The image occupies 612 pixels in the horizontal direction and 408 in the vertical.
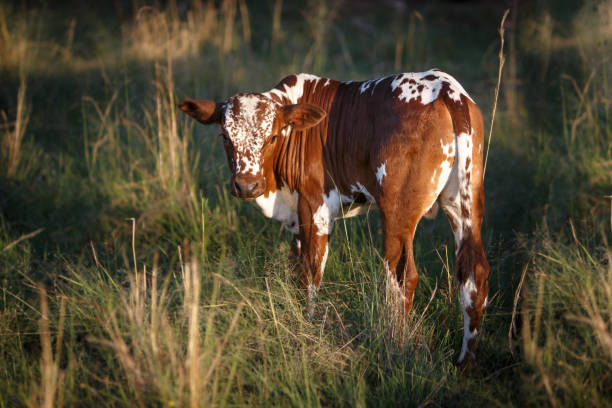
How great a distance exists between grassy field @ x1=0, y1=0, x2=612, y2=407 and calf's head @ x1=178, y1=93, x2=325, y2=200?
0.51m

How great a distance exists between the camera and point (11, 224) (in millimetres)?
4797

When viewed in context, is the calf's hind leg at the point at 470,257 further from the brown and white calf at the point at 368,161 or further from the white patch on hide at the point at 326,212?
the white patch on hide at the point at 326,212

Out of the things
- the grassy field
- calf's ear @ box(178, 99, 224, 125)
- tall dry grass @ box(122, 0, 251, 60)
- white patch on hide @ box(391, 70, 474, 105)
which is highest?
tall dry grass @ box(122, 0, 251, 60)

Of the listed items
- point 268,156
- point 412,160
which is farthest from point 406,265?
point 268,156

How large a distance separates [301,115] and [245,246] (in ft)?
4.33

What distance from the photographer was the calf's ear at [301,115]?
325 cm

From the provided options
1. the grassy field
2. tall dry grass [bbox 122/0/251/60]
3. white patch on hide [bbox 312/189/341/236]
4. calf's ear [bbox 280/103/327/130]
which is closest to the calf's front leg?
white patch on hide [bbox 312/189/341/236]

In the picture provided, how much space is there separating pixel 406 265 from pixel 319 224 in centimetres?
69

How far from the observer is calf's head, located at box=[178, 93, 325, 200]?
321 centimetres

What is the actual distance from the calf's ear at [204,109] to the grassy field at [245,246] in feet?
2.99

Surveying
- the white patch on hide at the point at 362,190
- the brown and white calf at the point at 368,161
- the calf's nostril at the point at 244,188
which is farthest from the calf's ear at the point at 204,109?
the white patch on hide at the point at 362,190

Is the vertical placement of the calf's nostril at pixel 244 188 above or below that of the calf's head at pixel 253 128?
below

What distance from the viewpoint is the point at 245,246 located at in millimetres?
4094

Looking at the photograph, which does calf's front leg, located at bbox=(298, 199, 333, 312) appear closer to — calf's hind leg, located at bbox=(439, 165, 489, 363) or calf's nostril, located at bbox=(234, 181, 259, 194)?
calf's nostril, located at bbox=(234, 181, 259, 194)
